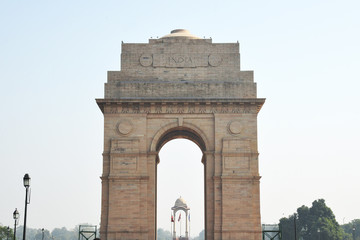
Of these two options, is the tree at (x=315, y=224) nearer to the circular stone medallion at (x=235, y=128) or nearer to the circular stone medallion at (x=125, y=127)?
the circular stone medallion at (x=235, y=128)

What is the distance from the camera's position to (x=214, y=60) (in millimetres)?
39219

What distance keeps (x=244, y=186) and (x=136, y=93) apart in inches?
368

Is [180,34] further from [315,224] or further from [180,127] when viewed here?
[315,224]

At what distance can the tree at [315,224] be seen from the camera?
277 feet

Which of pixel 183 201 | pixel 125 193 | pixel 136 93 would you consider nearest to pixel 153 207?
pixel 125 193

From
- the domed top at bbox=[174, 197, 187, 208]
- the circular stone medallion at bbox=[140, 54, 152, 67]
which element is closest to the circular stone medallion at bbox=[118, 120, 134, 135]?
the circular stone medallion at bbox=[140, 54, 152, 67]

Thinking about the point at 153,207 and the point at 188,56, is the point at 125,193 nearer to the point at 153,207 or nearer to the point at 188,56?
the point at 153,207

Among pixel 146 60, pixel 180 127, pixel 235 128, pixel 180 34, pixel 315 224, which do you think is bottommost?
pixel 315 224

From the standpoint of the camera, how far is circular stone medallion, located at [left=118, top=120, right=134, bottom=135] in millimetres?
37625

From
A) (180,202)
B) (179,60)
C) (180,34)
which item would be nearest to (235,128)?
(179,60)

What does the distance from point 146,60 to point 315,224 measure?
55595 millimetres

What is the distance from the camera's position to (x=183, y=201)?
85.0 m

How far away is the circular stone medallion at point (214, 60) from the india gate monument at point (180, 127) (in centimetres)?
7

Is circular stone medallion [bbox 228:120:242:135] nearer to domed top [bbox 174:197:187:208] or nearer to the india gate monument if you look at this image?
the india gate monument
